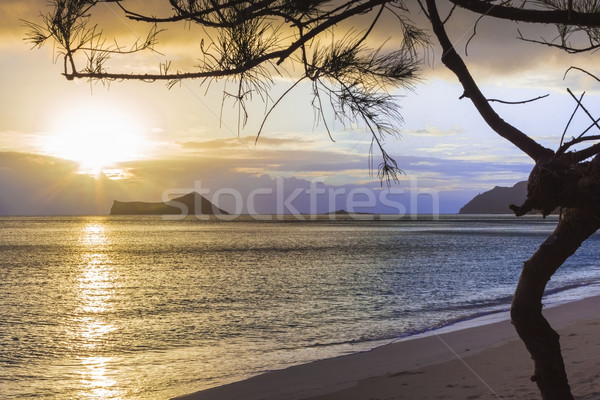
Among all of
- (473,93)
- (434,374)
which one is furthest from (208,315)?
(473,93)

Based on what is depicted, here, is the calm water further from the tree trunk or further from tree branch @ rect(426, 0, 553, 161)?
tree branch @ rect(426, 0, 553, 161)

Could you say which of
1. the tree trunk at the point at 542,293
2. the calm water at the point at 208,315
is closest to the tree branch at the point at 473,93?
the tree trunk at the point at 542,293

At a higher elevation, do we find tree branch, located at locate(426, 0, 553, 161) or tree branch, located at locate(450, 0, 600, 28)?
tree branch, located at locate(450, 0, 600, 28)

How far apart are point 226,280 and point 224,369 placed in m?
14.6

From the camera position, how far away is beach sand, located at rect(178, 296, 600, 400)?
6070mm

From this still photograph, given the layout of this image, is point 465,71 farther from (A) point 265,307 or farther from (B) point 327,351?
(A) point 265,307

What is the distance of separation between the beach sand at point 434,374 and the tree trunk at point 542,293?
251 centimetres

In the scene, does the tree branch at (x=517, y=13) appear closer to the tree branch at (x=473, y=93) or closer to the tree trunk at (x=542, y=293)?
the tree branch at (x=473, y=93)

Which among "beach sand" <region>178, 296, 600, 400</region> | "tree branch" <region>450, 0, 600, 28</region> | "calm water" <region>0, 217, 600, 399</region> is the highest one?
"tree branch" <region>450, 0, 600, 28</region>

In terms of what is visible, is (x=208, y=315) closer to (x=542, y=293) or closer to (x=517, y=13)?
(x=542, y=293)

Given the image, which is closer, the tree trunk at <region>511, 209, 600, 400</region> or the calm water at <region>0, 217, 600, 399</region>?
the tree trunk at <region>511, 209, 600, 400</region>

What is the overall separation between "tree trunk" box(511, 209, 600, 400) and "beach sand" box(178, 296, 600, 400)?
8.22ft

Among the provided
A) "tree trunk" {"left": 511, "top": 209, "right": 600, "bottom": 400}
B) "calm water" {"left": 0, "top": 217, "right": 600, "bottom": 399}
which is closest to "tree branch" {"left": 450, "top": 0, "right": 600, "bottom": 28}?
"tree trunk" {"left": 511, "top": 209, "right": 600, "bottom": 400}

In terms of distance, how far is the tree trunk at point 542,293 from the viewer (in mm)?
2865
